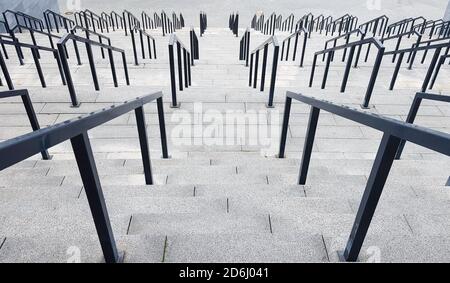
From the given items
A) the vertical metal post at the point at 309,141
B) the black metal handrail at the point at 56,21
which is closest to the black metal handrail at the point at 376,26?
the vertical metal post at the point at 309,141

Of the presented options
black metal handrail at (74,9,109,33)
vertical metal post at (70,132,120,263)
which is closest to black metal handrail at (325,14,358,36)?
black metal handrail at (74,9,109,33)

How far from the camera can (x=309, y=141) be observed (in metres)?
2.34

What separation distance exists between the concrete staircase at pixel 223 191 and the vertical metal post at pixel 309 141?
127 mm

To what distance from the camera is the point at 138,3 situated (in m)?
19.1

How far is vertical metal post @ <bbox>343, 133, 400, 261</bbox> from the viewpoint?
118cm

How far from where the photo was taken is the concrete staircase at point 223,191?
1620mm

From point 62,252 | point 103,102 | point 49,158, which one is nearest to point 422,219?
point 62,252

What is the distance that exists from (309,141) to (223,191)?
2.64 feet

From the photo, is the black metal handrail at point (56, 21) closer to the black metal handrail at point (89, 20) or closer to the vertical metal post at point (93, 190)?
the black metal handrail at point (89, 20)

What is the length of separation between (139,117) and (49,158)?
176cm

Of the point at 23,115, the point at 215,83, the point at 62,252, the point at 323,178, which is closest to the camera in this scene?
the point at 62,252
